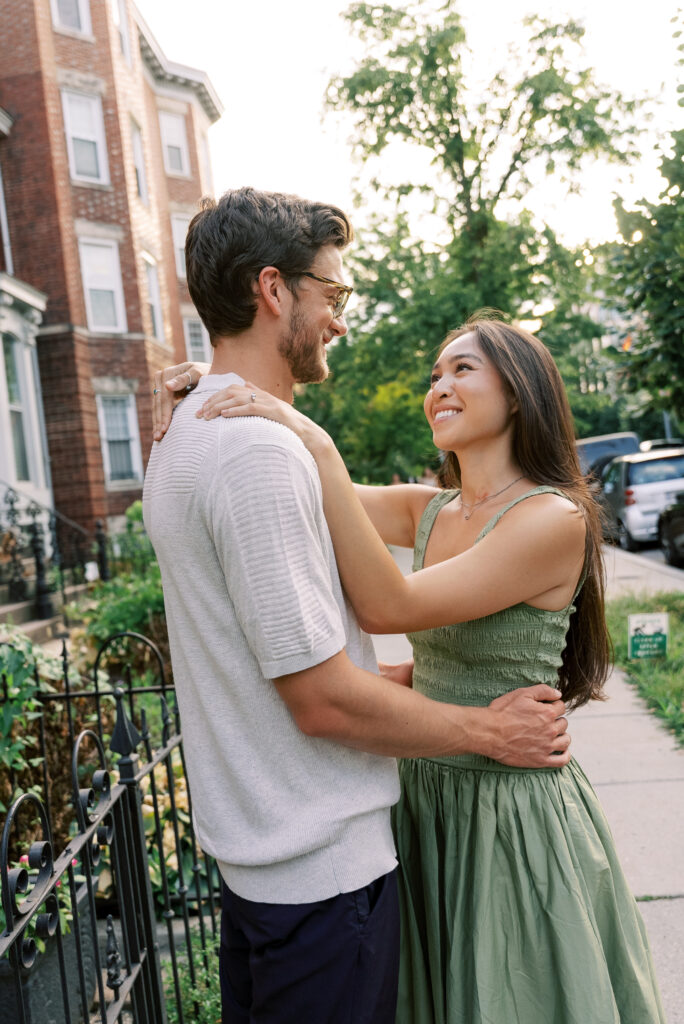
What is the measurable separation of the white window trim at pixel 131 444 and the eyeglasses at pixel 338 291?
50.2 feet

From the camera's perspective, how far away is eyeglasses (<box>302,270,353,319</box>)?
1.62 meters

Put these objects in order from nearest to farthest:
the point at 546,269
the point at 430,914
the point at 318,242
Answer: the point at 318,242 → the point at 430,914 → the point at 546,269

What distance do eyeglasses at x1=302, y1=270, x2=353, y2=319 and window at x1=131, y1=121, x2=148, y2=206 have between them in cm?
1837

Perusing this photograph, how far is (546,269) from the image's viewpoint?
1884 cm

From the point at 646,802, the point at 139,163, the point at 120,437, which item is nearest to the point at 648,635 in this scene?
the point at 646,802

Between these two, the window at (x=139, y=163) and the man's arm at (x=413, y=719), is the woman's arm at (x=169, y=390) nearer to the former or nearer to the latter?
the man's arm at (x=413, y=719)

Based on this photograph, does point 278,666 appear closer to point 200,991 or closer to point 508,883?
point 508,883

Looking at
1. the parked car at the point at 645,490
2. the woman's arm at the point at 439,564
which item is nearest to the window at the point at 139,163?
the parked car at the point at 645,490

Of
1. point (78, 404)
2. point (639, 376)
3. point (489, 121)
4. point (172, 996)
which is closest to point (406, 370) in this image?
point (489, 121)

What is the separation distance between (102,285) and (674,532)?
1157cm

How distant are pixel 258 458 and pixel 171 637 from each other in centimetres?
49

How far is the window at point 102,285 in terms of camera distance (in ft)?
53.6

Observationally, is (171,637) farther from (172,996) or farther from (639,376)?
(639,376)

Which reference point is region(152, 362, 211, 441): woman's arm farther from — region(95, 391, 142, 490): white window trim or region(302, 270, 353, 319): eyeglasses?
region(95, 391, 142, 490): white window trim
